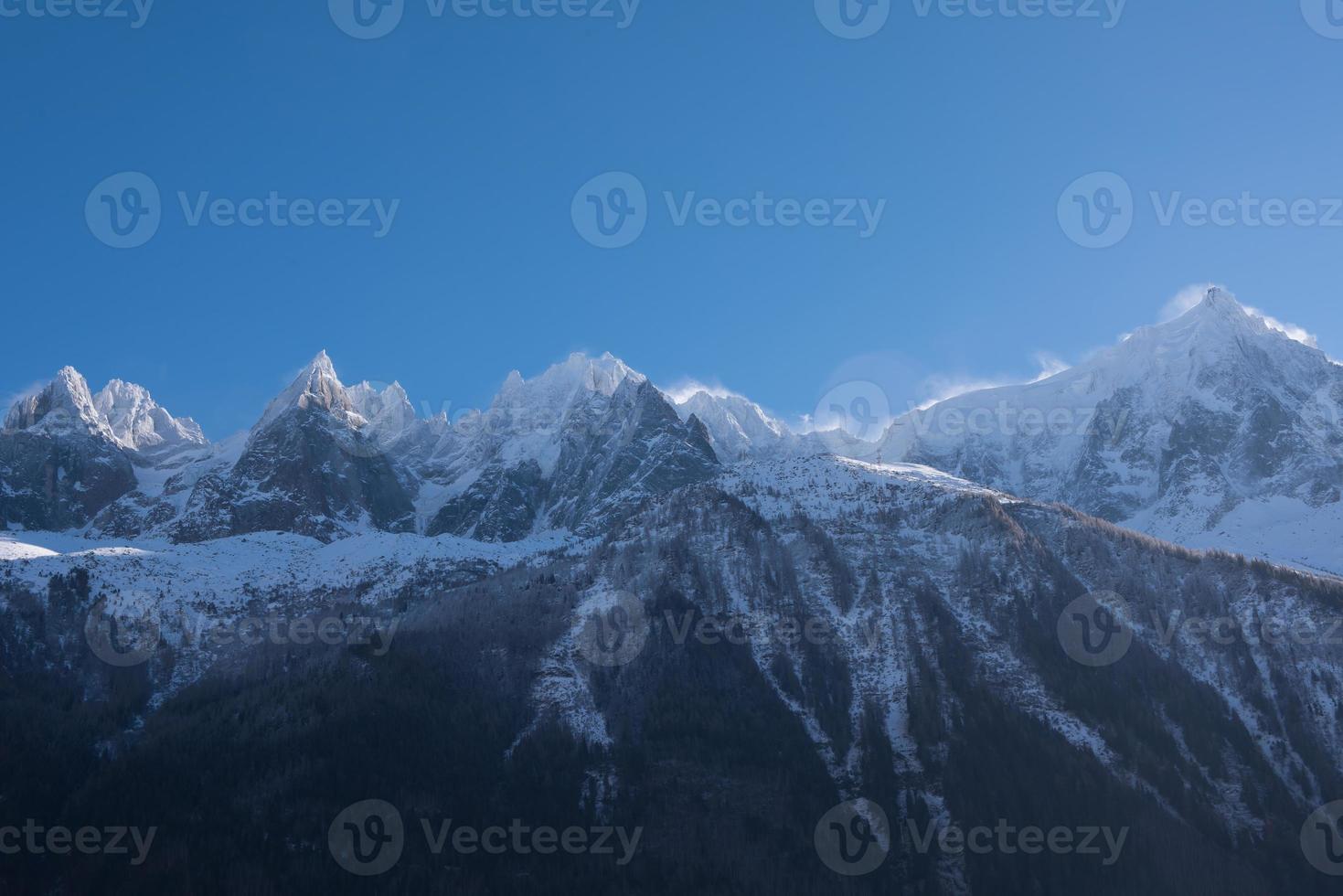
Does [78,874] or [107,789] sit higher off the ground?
[107,789]

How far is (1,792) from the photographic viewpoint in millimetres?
196125

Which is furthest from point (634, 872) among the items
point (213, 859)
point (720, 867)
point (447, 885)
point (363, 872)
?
point (213, 859)

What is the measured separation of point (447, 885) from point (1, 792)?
2801 inches

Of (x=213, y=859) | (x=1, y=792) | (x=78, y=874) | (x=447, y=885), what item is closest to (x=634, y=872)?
(x=447, y=885)

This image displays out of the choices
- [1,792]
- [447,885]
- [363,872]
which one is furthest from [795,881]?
[1,792]

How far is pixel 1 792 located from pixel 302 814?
151 ft

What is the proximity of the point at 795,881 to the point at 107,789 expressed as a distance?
107959 mm

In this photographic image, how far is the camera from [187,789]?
199 meters

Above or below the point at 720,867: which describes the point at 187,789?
above

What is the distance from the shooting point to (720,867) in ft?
653

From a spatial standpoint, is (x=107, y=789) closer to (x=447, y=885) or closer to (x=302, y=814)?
(x=302, y=814)

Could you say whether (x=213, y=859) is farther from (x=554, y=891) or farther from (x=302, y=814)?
(x=554, y=891)

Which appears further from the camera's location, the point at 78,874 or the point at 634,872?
the point at 634,872

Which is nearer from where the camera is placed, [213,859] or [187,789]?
[213,859]
